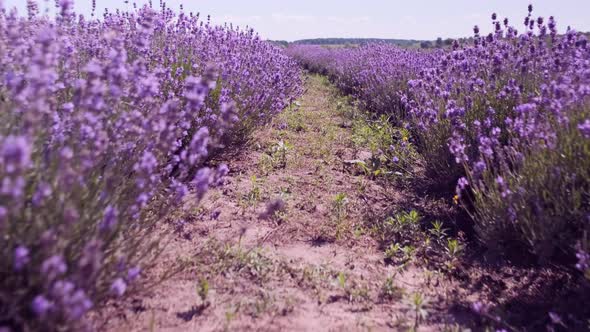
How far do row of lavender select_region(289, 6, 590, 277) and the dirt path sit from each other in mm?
529

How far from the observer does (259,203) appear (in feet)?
10.8

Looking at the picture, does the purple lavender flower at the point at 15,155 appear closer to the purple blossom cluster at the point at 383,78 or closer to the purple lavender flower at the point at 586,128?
the purple lavender flower at the point at 586,128

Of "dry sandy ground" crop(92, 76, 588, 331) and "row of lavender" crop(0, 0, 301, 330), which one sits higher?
"row of lavender" crop(0, 0, 301, 330)

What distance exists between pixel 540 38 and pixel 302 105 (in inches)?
172

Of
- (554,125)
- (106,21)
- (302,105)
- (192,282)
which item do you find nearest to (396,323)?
(192,282)

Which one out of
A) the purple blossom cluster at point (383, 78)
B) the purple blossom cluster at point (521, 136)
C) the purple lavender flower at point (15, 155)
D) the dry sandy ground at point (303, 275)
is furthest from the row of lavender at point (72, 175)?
the purple blossom cluster at point (383, 78)

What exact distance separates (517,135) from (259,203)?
1780 millimetres

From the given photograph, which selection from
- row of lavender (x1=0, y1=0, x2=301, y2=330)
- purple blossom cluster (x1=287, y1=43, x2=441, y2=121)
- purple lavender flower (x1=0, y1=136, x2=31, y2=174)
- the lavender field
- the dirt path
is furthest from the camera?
purple blossom cluster (x1=287, y1=43, x2=441, y2=121)

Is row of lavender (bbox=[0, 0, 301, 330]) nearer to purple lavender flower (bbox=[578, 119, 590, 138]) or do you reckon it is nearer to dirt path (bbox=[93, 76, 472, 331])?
dirt path (bbox=[93, 76, 472, 331])

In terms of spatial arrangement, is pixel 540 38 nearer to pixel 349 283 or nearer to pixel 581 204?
pixel 581 204

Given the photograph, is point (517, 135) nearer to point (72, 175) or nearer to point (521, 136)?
point (521, 136)

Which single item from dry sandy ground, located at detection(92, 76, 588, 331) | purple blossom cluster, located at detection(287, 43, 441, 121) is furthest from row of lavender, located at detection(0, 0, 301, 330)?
purple blossom cluster, located at detection(287, 43, 441, 121)

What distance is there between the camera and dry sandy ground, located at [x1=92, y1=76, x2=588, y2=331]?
205 cm

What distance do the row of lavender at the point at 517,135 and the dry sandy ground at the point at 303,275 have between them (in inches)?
13.8
